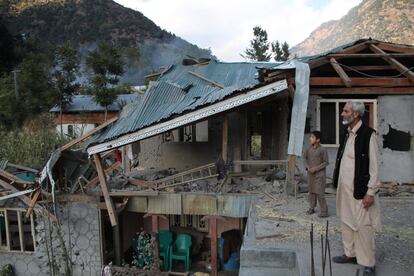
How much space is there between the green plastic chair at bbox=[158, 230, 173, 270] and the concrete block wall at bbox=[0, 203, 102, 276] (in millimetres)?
2089

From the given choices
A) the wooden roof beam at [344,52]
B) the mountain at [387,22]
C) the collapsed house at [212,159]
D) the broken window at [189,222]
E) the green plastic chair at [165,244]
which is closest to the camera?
the collapsed house at [212,159]

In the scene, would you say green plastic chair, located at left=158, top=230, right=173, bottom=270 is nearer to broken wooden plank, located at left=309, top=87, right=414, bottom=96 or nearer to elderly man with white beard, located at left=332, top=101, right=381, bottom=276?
broken wooden plank, located at left=309, top=87, right=414, bottom=96

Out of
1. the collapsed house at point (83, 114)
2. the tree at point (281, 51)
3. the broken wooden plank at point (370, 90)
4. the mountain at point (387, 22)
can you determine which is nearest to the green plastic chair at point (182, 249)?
the broken wooden plank at point (370, 90)

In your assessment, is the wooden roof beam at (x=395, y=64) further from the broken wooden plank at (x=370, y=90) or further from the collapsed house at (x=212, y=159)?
the broken wooden plank at (x=370, y=90)

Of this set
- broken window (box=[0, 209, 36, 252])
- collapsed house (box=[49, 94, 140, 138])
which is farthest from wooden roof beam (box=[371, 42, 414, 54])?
collapsed house (box=[49, 94, 140, 138])

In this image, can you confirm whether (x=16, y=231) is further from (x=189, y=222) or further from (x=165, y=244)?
(x=189, y=222)

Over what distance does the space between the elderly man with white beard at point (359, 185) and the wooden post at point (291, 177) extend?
448 centimetres

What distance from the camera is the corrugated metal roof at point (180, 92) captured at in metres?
9.46

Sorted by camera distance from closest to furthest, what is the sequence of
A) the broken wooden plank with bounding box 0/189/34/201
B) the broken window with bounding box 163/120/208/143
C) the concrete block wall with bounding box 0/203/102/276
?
the broken wooden plank with bounding box 0/189/34/201 < the concrete block wall with bounding box 0/203/102/276 < the broken window with bounding box 163/120/208/143

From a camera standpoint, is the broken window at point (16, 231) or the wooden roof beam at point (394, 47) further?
the broken window at point (16, 231)

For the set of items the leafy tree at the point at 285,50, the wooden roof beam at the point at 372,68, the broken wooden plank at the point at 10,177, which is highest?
the leafy tree at the point at 285,50

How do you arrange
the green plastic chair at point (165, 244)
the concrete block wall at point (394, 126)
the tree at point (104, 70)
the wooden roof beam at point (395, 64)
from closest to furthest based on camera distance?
the wooden roof beam at point (395, 64) < the concrete block wall at point (394, 126) < the green plastic chair at point (165, 244) < the tree at point (104, 70)

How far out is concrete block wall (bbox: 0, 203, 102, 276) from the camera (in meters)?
11.0

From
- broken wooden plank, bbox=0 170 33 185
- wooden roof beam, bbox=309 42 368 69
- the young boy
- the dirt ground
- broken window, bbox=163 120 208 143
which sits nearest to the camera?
the dirt ground
